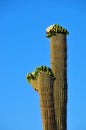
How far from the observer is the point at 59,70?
30266mm

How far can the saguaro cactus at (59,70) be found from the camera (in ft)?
97.2

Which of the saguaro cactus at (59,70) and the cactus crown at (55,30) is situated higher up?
the cactus crown at (55,30)

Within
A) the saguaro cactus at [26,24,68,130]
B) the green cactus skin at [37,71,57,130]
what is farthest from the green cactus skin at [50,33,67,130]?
the green cactus skin at [37,71,57,130]

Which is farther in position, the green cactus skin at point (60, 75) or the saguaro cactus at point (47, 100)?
the green cactus skin at point (60, 75)

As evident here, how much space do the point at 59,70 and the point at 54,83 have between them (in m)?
0.98

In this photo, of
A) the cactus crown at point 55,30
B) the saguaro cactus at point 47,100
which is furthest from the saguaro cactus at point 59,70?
the saguaro cactus at point 47,100

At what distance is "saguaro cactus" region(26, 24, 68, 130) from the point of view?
2895 centimetres

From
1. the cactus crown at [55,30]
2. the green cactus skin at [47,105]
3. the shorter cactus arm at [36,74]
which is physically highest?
the cactus crown at [55,30]

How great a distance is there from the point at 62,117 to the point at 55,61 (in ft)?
10.7

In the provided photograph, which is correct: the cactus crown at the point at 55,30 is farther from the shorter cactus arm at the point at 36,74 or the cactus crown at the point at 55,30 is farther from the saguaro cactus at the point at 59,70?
the shorter cactus arm at the point at 36,74

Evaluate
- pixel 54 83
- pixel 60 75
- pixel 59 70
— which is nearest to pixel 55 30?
pixel 59 70

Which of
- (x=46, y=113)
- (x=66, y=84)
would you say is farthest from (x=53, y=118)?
(x=66, y=84)

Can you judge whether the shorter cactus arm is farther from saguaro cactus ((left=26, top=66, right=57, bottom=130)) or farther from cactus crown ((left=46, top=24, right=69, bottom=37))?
cactus crown ((left=46, top=24, right=69, bottom=37))

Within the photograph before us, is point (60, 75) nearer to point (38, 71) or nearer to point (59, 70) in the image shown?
point (59, 70)
